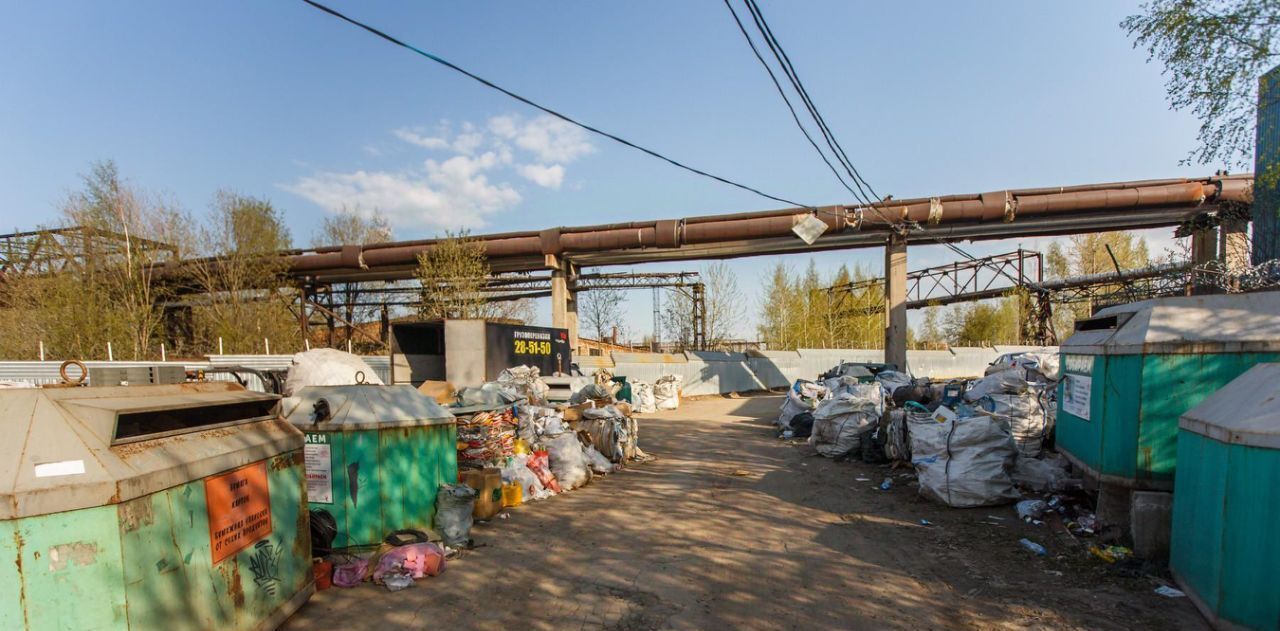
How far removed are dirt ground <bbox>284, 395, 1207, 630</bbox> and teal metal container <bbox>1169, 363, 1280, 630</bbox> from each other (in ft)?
1.10

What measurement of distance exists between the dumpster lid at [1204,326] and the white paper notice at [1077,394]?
25.4 inches

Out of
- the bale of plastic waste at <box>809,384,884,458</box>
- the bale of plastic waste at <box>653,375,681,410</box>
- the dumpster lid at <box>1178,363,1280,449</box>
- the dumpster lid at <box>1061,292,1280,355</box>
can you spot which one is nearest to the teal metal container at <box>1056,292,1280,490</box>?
the dumpster lid at <box>1061,292,1280,355</box>

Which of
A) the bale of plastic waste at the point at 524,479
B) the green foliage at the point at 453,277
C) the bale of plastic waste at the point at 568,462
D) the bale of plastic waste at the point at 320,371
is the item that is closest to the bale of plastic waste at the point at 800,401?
the bale of plastic waste at the point at 568,462

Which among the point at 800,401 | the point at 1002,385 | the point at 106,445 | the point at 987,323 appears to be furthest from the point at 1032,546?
the point at 987,323

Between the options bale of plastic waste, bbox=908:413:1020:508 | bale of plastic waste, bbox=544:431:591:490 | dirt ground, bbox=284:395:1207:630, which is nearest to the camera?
dirt ground, bbox=284:395:1207:630

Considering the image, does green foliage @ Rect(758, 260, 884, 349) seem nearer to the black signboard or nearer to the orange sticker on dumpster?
the black signboard

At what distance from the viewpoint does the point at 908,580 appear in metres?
4.40

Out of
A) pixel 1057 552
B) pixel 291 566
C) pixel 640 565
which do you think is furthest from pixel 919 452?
pixel 291 566

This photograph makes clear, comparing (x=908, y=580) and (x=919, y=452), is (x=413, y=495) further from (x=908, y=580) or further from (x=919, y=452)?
(x=919, y=452)

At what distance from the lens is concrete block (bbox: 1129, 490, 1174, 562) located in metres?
4.45

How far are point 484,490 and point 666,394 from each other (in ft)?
45.4

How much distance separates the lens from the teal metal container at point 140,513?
7.60 ft

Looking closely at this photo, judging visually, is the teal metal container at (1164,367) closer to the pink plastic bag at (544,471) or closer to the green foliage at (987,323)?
the pink plastic bag at (544,471)

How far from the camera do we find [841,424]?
32.0 feet
